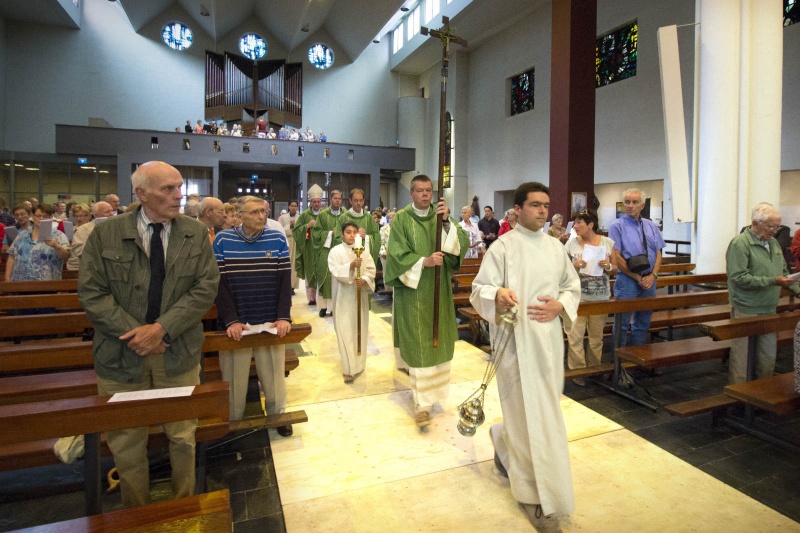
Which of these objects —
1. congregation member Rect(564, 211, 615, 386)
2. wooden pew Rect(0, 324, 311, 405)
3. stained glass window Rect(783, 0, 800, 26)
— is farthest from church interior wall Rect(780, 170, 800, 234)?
wooden pew Rect(0, 324, 311, 405)

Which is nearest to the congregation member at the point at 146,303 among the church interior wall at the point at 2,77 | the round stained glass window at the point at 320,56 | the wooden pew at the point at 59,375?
the wooden pew at the point at 59,375

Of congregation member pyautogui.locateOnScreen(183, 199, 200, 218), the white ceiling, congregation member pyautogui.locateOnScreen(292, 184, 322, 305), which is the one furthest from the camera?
the white ceiling

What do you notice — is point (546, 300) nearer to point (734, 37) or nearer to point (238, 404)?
point (238, 404)

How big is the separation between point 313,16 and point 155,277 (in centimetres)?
2022

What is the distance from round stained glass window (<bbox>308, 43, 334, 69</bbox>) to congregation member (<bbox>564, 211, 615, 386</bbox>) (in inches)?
795

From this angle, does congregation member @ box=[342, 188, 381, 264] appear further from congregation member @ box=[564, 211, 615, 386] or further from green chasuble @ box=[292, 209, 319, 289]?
congregation member @ box=[564, 211, 615, 386]

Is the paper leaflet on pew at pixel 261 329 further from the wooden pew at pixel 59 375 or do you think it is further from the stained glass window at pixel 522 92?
the stained glass window at pixel 522 92

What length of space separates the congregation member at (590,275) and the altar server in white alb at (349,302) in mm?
1919

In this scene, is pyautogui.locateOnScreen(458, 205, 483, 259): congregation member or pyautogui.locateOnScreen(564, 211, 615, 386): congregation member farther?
pyautogui.locateOnScreen(458, 205, 483, 259): congregation member

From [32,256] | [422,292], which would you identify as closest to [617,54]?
[422,292]

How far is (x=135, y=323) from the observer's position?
2.20 m

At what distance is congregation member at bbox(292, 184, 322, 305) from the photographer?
733cm

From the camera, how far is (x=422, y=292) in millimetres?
3680

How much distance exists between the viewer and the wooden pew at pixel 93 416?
66.6 inches
